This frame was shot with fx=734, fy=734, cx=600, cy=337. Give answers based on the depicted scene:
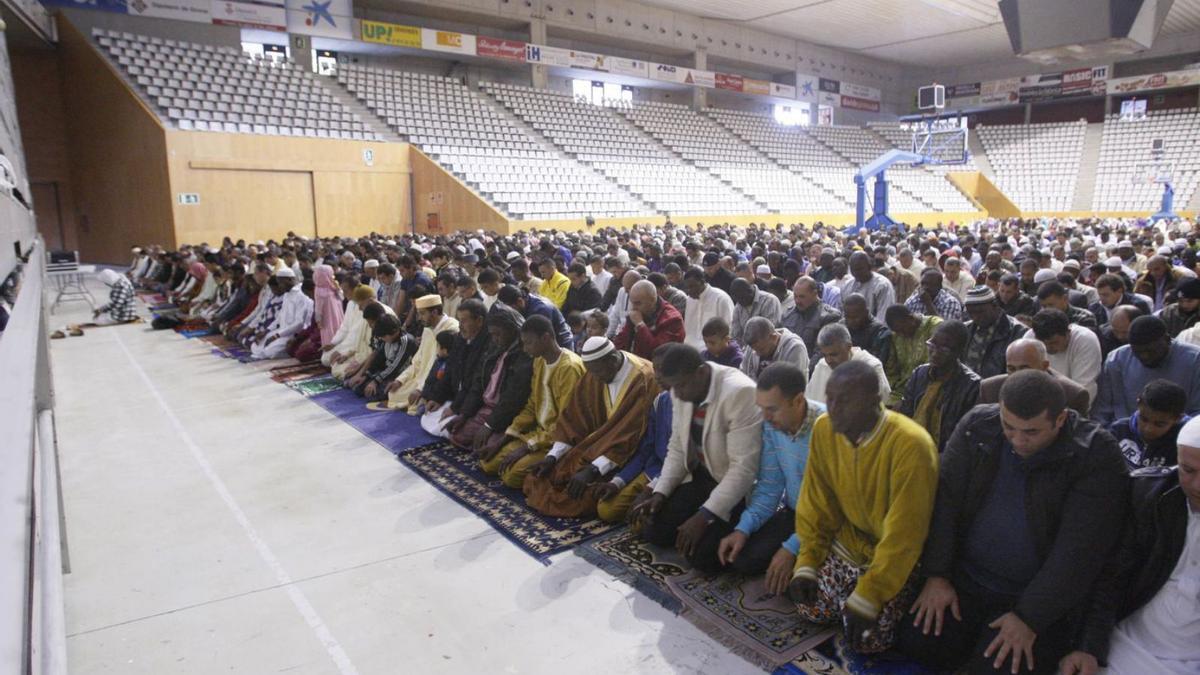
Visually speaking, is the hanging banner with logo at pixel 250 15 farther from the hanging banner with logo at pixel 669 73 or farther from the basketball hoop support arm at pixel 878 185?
the basketball hoop support arm at pixel 878 185

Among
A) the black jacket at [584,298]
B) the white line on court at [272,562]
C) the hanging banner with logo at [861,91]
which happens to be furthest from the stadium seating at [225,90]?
the hanging banner with logo at [861,91]

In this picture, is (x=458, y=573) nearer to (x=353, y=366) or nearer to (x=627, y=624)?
(x=627, y=624)

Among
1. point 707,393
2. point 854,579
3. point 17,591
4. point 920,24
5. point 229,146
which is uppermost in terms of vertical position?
point 920,24

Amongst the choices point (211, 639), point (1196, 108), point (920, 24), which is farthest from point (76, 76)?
point (1196, 108)

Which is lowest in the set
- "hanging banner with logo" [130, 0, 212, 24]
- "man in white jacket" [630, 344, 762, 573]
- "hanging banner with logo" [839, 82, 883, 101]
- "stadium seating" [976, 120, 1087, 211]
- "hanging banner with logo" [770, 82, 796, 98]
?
"man in white jacket" [630, 344, 762, 573]

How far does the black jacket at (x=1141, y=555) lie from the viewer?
2.19m

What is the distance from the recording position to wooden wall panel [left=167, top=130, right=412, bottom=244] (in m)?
15.8

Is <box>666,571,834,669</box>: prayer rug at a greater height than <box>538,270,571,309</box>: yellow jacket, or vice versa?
<box>538,270,571,309</box>: yellow jacket

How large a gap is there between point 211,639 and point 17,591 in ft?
7.64

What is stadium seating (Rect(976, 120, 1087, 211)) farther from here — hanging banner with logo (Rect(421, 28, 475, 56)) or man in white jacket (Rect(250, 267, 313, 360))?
man in white jacket (Rect(250, 267, 313, 360))

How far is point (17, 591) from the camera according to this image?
0.90 meters

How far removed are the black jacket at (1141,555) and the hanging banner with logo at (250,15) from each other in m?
21.5

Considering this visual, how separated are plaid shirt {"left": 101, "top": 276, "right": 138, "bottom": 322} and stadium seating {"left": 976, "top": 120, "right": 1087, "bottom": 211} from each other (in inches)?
1260

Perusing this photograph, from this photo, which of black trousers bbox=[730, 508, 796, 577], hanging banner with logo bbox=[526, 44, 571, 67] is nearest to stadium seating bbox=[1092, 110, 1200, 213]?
hanging banner with logo bbox=[526, 44, 571, 67]
